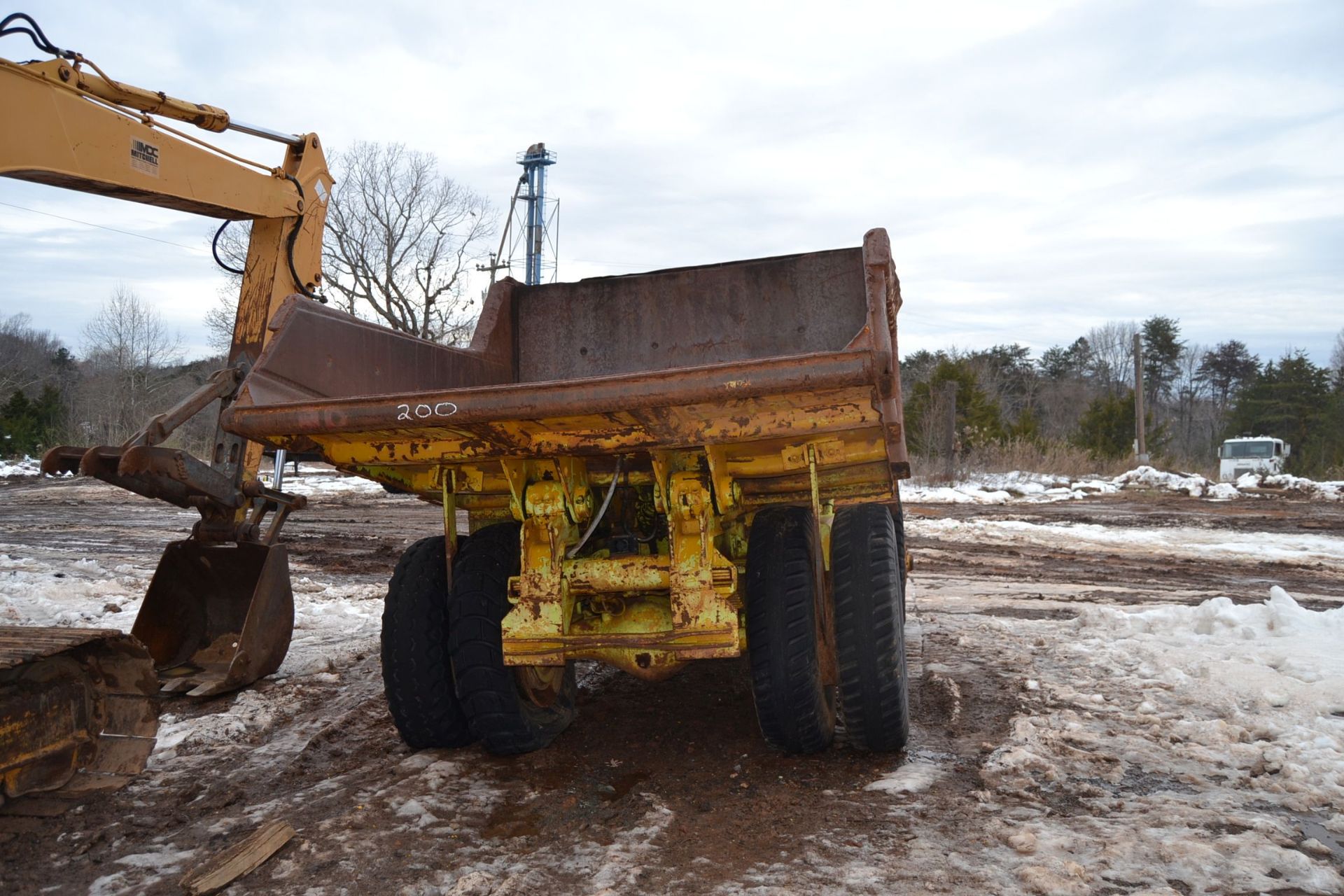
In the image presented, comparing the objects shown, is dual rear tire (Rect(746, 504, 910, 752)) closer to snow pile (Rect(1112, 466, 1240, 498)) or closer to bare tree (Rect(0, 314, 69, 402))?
snow pile (Rect(1112, 466, 1240, 498))

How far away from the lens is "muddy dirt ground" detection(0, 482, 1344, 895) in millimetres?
2777

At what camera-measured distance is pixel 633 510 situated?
3982 mm

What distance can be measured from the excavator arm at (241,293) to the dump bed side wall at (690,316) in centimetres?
156

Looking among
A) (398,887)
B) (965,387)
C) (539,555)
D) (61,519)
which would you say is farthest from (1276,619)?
(965,387)

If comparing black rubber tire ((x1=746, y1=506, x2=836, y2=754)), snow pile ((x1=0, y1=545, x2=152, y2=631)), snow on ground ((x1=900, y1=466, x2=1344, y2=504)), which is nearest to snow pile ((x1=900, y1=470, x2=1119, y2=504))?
snow on ground ((x1=900, y1=466, x2=1344, y2=504))

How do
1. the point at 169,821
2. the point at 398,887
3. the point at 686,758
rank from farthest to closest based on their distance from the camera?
the point at 686,758
the point at 169,821
the point at 398,887

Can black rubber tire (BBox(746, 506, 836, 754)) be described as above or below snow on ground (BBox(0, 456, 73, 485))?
below

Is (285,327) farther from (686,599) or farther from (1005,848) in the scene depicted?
(1005,848)

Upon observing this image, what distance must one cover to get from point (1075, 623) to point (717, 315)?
326cm

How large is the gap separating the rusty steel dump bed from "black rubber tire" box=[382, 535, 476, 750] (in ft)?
1.37

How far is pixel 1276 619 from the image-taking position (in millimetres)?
5668

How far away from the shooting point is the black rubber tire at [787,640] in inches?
138

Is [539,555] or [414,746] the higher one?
[539,555]

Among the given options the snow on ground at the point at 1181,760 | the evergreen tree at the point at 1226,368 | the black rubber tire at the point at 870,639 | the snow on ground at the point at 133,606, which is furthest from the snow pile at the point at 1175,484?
the evergreen tree at the point at 1226,368
